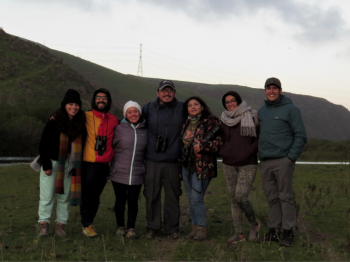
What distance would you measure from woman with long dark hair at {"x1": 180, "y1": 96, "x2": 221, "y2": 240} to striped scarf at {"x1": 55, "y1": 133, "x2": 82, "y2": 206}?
1.65m

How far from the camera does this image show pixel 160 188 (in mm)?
6836

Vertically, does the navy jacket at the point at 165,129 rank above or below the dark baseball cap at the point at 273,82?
below

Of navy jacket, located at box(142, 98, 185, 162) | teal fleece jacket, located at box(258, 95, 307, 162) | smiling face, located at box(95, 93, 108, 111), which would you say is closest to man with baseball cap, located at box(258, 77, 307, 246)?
teal fleece jacket, located at box(258, 95, 307, 162)

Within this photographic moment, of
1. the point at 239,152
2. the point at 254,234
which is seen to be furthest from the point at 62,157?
the point at 254,234

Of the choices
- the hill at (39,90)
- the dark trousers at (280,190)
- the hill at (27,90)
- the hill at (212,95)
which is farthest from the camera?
the hill at (212,95)

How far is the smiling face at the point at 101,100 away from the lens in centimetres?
664

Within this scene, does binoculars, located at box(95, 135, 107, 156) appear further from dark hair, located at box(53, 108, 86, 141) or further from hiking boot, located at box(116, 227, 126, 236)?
hiking boot, located at box(116, 227, 126, 236)

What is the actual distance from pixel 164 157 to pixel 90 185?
1.27 meters

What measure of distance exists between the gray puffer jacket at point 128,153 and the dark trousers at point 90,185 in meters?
0.18

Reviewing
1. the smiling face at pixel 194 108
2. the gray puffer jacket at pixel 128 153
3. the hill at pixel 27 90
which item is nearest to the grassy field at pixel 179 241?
the gray puffer jacket at pixel 128 153

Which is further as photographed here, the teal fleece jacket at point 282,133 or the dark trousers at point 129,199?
the dark trousers at point 129,199

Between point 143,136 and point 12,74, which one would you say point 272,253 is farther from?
point 12,74

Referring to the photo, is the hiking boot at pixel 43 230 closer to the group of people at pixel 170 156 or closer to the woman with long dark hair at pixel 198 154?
the group of people at pixel 170 156

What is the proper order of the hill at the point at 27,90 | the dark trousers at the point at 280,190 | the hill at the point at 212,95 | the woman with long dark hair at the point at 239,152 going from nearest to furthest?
the dark trousers at the point at 280,190 → the woman with long dark hair at the point at 239,152 → the hill at the point at 27,90 → the hill at the point at 212,95
